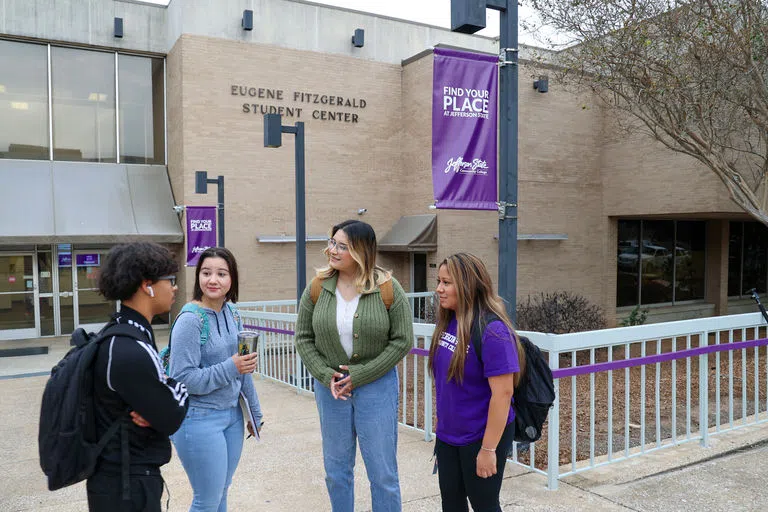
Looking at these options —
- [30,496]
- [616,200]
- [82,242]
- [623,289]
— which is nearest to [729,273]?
[623,289]

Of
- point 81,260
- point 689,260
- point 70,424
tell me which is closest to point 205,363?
point 70,424

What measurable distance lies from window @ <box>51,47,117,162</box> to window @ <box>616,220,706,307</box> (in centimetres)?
1551

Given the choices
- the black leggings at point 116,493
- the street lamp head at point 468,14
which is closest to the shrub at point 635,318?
the street lamp head at point 468,14

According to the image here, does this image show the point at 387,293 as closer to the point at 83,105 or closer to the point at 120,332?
the point at 120,332

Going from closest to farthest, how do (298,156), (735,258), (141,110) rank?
(298,156), (141,110), (735,258)

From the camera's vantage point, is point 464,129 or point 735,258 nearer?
point 464,129

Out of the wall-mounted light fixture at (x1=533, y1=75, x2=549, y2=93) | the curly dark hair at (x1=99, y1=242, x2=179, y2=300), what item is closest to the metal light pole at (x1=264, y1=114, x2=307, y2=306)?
the curly dark hair at (x1=99, y1=242, x2=179, y2=300)

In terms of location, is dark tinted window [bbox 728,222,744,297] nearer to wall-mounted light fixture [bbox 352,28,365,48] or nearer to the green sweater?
wall-mounted light fixture [bbox 352,28,365,48]

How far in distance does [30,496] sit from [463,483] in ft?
11.3

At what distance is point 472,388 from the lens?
2.93 m

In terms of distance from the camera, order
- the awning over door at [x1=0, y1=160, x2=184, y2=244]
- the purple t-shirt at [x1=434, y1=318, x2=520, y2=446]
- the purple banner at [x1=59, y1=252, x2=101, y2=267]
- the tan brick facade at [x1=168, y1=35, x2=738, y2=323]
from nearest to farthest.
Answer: the purple t-shirt at [x1=434, y1=318, x2=520, y2=446] → the awning over door at [x1=0, y1=160, x2=184, y2=244] → the tan brick facade at [x1=168, y1=35, x2=738, y2=323] → the purple banner at [x1=59, y1=252, x2=101, y2=267]

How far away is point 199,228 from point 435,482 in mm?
10050

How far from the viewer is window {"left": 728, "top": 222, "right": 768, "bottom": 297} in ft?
68.6

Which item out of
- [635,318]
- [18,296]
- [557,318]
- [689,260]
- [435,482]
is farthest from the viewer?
[689,260]
